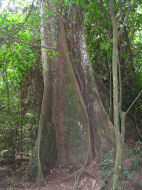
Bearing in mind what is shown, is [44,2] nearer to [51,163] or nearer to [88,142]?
[88,142]

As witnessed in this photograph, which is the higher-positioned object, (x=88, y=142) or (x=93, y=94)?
(x=93, y=94)

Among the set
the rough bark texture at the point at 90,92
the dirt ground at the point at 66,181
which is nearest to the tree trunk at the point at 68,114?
the rough bark texture at the point at 90,92

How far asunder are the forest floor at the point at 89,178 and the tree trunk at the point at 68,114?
25 cm

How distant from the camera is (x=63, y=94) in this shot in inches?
237

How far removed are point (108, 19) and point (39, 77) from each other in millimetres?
3021

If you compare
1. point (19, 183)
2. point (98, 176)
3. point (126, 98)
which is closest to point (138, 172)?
point (98, 176)

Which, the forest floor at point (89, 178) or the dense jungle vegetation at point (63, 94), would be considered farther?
the dense jungle vegetation at point (63, 94)

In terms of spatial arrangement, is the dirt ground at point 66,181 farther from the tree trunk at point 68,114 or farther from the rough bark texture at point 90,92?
the rough bark texture at point 90,92

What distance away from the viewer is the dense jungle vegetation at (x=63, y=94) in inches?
205

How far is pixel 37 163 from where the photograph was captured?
5.40 meters

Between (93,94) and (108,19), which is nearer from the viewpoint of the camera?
(93,94)

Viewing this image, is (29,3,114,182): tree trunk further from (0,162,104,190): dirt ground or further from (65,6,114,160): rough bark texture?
(0,162,104,190): dirt ground

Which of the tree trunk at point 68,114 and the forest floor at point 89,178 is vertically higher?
the tree trunk at point 68,114

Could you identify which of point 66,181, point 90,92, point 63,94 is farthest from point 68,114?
point 66,181
